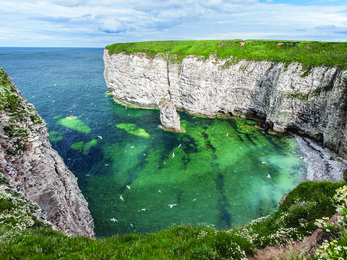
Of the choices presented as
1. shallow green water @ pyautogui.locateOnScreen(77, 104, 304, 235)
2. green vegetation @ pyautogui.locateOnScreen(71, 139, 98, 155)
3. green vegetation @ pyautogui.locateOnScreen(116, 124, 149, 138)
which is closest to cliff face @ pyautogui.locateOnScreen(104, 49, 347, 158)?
shallow green water @ pyautogui.locateOnScreen(77, 104, 304, 235)

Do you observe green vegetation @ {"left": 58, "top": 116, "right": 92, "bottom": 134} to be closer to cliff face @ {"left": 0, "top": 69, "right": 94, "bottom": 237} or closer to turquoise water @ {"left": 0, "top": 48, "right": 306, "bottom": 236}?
turquoise water @ {"left": 0, "top": 48, "right": 306, "bottom": 236}

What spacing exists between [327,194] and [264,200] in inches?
681

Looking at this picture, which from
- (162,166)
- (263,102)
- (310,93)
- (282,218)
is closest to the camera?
(282,218)

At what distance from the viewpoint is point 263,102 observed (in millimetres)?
46969

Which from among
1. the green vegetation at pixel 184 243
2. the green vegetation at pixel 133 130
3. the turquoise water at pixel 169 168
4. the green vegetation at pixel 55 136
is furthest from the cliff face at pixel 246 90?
the green vegetation at pixel 184 243

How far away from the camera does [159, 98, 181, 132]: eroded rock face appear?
43.1 metres

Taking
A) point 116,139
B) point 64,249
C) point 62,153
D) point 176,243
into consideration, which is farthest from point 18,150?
point 116,139

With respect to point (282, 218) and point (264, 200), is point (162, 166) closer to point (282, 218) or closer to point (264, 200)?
point (264, 200)

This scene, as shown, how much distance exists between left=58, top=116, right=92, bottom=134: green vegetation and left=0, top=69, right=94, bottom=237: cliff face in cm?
3097

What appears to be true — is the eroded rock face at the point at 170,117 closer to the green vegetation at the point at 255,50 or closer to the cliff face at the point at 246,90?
the cliff face at the point at 246,90

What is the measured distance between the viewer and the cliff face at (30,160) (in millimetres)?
11992

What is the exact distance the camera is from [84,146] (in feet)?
123

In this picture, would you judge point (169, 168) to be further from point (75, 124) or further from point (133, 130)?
point (75, 124)

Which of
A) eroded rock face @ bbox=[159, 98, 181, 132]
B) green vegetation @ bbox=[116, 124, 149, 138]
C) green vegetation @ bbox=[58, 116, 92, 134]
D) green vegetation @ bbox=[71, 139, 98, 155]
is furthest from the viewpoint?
green vegetation @ bbox=[58, 116, 92, 134]
